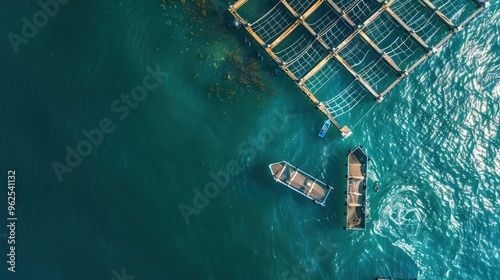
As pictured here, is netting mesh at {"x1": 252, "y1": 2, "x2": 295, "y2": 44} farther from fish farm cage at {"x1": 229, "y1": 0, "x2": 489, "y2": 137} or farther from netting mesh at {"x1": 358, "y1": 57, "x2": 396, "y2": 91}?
netting mesh at {"x1": 358, "y1": 57, "x2": 396, "y2": 91}

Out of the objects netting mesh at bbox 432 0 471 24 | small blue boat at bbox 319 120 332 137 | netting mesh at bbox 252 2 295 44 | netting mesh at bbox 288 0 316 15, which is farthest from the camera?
netting mesh at bbox 252 2 295 44

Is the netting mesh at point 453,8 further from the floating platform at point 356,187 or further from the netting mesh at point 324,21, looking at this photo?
the floating platform at point 356,187

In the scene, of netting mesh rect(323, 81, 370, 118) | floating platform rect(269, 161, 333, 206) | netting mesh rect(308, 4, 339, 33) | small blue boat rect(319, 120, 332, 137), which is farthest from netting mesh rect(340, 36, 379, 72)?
floating platform rect(269, 161, 333, 206)

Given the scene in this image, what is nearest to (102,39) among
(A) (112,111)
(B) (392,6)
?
→ (A) (112,111)

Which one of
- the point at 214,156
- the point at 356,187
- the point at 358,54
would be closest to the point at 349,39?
the point at 358,54

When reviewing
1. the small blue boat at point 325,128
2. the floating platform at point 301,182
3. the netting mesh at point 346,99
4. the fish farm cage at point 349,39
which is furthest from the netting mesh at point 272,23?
the floating platform at point 301,182

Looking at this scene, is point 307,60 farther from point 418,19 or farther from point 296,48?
point 418,19
